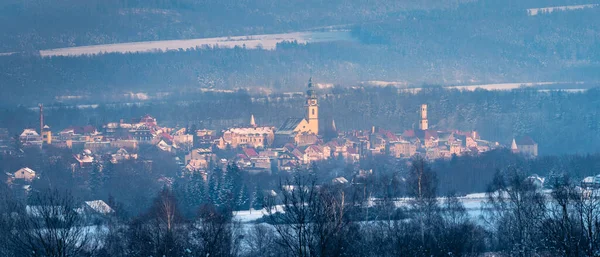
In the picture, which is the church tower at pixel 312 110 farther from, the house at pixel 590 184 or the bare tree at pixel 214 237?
the bare tree at pixel 214 237

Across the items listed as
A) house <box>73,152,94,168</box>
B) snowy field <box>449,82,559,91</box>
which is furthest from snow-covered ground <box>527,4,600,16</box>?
house <box>73,152,94,168</box>

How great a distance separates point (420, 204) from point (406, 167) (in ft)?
121

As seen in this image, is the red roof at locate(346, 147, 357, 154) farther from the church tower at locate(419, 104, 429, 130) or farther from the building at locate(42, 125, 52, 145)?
the building at locate(42, 125, 52, 145)

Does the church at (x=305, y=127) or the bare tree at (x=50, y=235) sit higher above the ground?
the church at (x=305, y=127)

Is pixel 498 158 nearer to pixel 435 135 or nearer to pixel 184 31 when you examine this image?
pixel 435 135

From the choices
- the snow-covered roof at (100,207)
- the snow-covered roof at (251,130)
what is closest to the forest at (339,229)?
the snow-covered roof at (100,207)

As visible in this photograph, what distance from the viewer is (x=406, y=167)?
71.8 m

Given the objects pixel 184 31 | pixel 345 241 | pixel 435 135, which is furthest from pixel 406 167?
pixel 184 31

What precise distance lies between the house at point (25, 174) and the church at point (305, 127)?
84.1 feet

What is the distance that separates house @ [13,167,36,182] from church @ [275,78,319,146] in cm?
2562

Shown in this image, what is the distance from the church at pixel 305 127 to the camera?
94.2 meters

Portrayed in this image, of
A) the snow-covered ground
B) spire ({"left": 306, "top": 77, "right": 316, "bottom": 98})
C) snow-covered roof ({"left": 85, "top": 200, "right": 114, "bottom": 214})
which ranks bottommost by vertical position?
snow-covered roof ({"left": 85, "top": 200, "right": 114, "bottom": 214})

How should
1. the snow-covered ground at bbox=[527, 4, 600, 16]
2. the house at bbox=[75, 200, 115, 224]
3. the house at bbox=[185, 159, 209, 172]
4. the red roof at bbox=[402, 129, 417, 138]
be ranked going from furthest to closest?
the snow-covered ground at bbox=[527, 4, 600, 16] → the red roof at bbox=[402, 129, 417, 138] → the house at bbox=[185, 159, 209, 172] → the house at bbox=[75, 200, 115, 224]

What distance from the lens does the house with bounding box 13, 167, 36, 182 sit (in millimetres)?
67688
